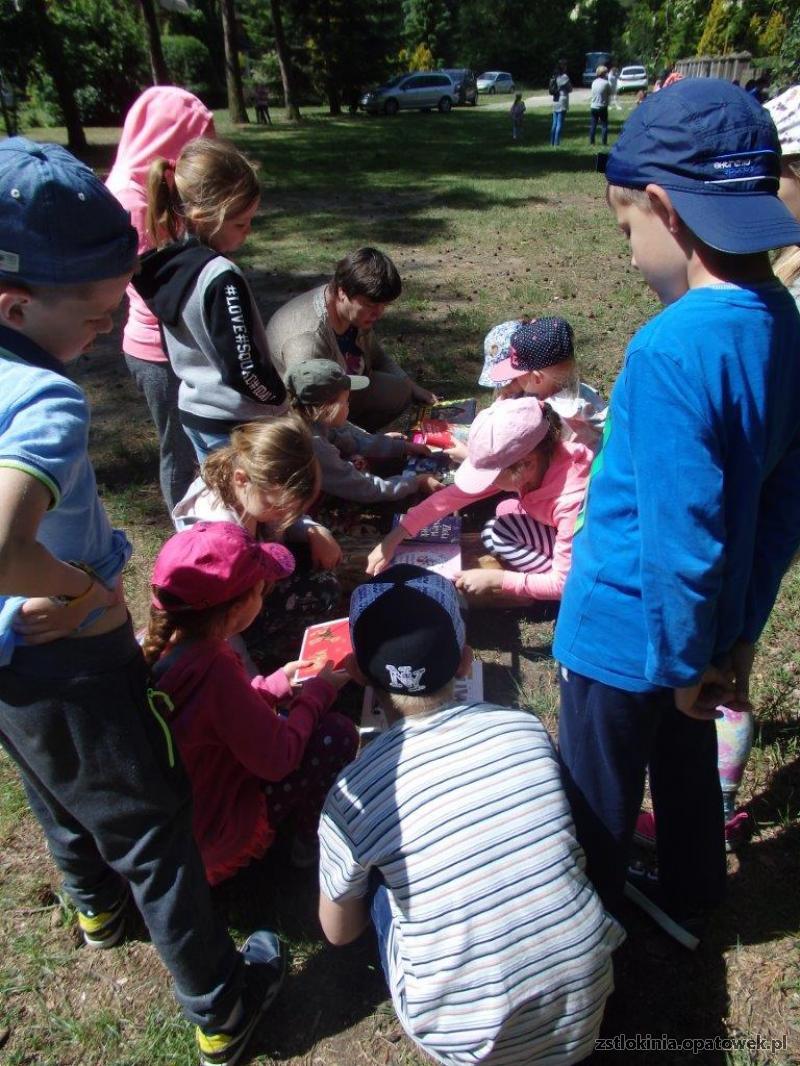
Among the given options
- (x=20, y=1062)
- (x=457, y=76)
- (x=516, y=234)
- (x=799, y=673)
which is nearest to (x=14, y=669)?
(x=20, y=1062)

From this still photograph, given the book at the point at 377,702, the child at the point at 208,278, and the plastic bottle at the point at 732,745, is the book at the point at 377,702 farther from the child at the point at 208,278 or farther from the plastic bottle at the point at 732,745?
the child at the point at 208,278

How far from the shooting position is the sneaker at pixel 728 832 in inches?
88.9

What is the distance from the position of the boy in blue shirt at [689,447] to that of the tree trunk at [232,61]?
22.7m

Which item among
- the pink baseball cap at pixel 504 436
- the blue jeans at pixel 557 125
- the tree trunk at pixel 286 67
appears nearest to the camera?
the pink baseball cap at pixel 504 436

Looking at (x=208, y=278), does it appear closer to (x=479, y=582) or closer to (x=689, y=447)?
(x=479, y=582)

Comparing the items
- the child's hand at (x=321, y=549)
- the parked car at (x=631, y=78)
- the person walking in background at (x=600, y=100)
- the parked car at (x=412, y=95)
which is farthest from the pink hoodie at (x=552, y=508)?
the parked car at (x=631, y=78)

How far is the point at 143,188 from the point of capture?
3.16 m

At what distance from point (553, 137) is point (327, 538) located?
18.0 m

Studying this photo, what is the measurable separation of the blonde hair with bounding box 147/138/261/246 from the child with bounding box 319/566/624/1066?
1.80 meters

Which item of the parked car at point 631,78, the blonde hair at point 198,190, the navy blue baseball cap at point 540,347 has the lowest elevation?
the parked car at point 631,78

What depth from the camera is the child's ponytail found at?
264 centimetres

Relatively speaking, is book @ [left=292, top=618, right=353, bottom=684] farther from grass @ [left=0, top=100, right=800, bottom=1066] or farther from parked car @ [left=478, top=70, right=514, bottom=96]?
parked car @ [left=478, top=70, right=514, bottom=96]

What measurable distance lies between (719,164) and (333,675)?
171 cm

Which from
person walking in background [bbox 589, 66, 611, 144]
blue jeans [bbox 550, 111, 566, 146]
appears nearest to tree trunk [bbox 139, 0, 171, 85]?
blue jeans [bbox 550, 111, 566, 146]
